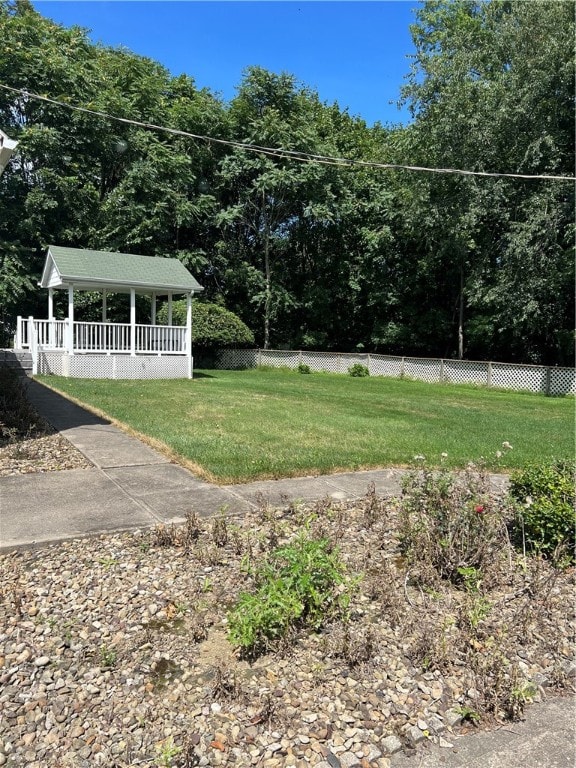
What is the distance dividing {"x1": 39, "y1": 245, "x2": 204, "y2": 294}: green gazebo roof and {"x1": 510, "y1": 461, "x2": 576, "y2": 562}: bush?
46.4 feet

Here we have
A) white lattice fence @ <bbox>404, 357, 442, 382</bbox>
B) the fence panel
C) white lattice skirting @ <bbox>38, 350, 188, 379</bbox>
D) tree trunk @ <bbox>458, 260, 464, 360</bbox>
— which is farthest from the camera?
tree trunk @ <bbox>458, 260, 464, 360</bbox>

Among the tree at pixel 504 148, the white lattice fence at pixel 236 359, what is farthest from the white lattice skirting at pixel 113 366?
the tree at pixel 504 148

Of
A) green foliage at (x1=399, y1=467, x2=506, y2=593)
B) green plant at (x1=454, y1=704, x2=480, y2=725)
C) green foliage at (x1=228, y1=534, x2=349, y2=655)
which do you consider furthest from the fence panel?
green plant at (x1=454, y1=704, x2=480, y2=725)

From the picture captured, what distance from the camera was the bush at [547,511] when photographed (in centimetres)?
347

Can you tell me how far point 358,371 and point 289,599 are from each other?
65.5 feet

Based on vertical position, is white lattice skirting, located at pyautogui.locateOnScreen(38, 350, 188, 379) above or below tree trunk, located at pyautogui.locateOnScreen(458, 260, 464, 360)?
below

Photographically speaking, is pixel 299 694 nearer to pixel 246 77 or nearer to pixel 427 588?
pixel 427 588

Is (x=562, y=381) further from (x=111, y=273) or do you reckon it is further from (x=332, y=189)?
(x=111, y=273)

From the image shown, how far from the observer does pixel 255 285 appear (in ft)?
85.1

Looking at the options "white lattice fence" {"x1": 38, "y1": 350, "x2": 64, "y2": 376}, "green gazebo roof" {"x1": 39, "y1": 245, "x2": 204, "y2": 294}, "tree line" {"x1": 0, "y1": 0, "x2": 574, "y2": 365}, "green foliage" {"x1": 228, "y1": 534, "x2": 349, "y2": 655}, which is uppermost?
"tree line" {"x1": 0, "y1": 0, "x2": 574, "y2": 365}

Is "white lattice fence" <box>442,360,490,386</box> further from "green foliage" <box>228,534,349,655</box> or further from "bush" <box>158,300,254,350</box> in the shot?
"green foliage" <box>228,534,349,655</box>

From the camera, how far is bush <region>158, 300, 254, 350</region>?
21.8 m

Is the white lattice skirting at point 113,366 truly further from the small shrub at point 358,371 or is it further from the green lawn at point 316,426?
the small shrub at point 358,371

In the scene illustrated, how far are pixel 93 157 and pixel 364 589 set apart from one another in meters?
23.6
